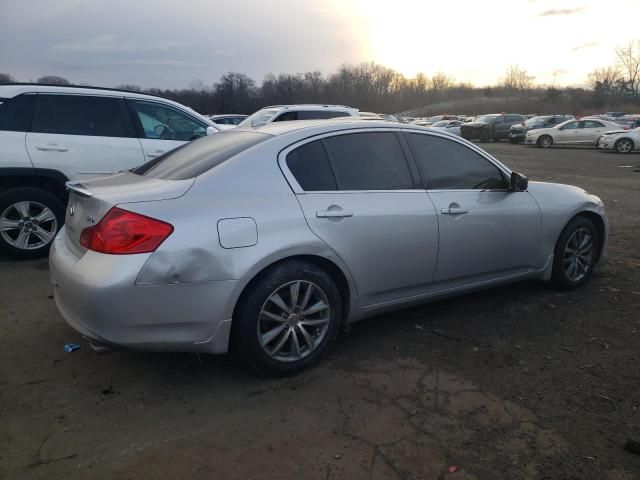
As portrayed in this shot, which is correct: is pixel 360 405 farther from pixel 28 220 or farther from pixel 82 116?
pixel 82 116

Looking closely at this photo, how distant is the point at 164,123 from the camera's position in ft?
22.2

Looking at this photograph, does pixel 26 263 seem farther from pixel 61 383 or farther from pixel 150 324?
pixel 150 324

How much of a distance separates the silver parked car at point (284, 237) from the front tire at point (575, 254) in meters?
0.38

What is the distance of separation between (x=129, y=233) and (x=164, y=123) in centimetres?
433

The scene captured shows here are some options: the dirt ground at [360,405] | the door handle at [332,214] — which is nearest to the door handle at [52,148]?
the dirt ground at [360,405]

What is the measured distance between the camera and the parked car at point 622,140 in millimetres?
23531

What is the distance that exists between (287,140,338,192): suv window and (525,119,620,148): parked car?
27.2m

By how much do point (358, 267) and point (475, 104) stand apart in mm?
99962

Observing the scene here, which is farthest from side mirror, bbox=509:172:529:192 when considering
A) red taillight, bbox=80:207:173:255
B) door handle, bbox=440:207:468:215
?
red taillight, bbox=80:207:173:255

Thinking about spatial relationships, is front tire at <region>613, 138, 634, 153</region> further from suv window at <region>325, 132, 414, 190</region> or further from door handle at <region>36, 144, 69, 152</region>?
door handle at <region>36, 144, 69, 152</region>

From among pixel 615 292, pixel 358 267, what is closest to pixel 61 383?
pixel 358 267

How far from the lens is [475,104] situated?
9588 centimetres

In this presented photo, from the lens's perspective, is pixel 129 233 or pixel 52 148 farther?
pixel 52 148

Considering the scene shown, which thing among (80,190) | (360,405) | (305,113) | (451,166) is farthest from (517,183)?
(305,113)
